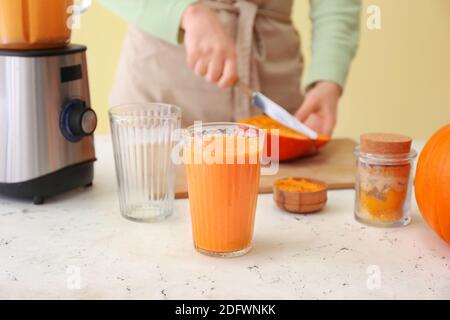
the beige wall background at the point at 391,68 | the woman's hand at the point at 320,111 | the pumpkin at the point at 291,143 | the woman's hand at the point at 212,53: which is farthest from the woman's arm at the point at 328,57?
the beige wall background at the point at 391,68

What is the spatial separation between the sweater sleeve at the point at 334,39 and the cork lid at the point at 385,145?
583 millimetres

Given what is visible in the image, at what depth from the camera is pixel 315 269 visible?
0.72 meters

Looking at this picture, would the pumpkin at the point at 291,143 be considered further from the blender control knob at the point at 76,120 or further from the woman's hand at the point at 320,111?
the blender control knob at the point at 76,120

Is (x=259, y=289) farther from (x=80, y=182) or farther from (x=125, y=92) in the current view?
(x=125, y=92)

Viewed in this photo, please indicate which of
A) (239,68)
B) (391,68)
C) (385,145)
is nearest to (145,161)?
(385,145)

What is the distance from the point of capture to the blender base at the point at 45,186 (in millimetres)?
932

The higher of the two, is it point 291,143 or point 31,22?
point 31,22

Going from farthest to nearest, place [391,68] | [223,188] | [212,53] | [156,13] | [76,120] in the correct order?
[391,68] → [156,13] → [212,53] → [76,120] → [223,188]

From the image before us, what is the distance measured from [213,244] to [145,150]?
0.21 m

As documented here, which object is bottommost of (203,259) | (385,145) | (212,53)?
(203,259)

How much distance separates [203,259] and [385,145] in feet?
0.95

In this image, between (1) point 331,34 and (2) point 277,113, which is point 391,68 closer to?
(1) point 331,34

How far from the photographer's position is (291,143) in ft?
3.76
